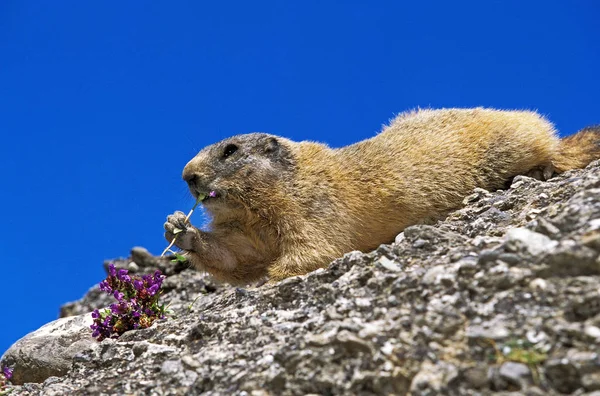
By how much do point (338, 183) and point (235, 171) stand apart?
1726 millimetres

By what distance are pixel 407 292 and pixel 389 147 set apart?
602cm

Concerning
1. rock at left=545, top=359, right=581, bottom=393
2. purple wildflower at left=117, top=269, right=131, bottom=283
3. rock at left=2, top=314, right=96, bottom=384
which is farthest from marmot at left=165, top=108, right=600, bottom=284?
rock at left=545, top=359, right=581, bottom=393

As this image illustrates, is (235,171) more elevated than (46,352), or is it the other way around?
(235,171)

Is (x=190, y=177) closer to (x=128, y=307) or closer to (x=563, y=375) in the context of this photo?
(x=128, y=307)

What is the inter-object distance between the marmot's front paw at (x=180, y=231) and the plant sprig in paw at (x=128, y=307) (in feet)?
3.42

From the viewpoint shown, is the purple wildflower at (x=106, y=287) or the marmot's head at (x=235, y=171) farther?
the marmot's head at (x=235, y=171)

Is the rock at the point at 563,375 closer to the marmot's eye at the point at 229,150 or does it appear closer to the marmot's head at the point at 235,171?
the marmot's head at the point at 235,171

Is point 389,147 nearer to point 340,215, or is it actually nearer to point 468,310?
point 340,215

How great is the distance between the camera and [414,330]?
4566 millimetres

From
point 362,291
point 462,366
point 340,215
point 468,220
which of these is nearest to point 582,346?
point 462,366

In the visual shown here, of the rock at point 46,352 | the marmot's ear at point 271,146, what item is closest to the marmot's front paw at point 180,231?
the marmot's ear at point 271,146

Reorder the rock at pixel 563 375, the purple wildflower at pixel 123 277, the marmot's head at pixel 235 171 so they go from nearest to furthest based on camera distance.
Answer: the rock at pixel 563 375, the purple wildflower at pixel 123 277, the marmot's head at pixel 235 171

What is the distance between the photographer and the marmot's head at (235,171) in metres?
10.0

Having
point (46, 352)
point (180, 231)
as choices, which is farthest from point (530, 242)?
point (46, 352)
